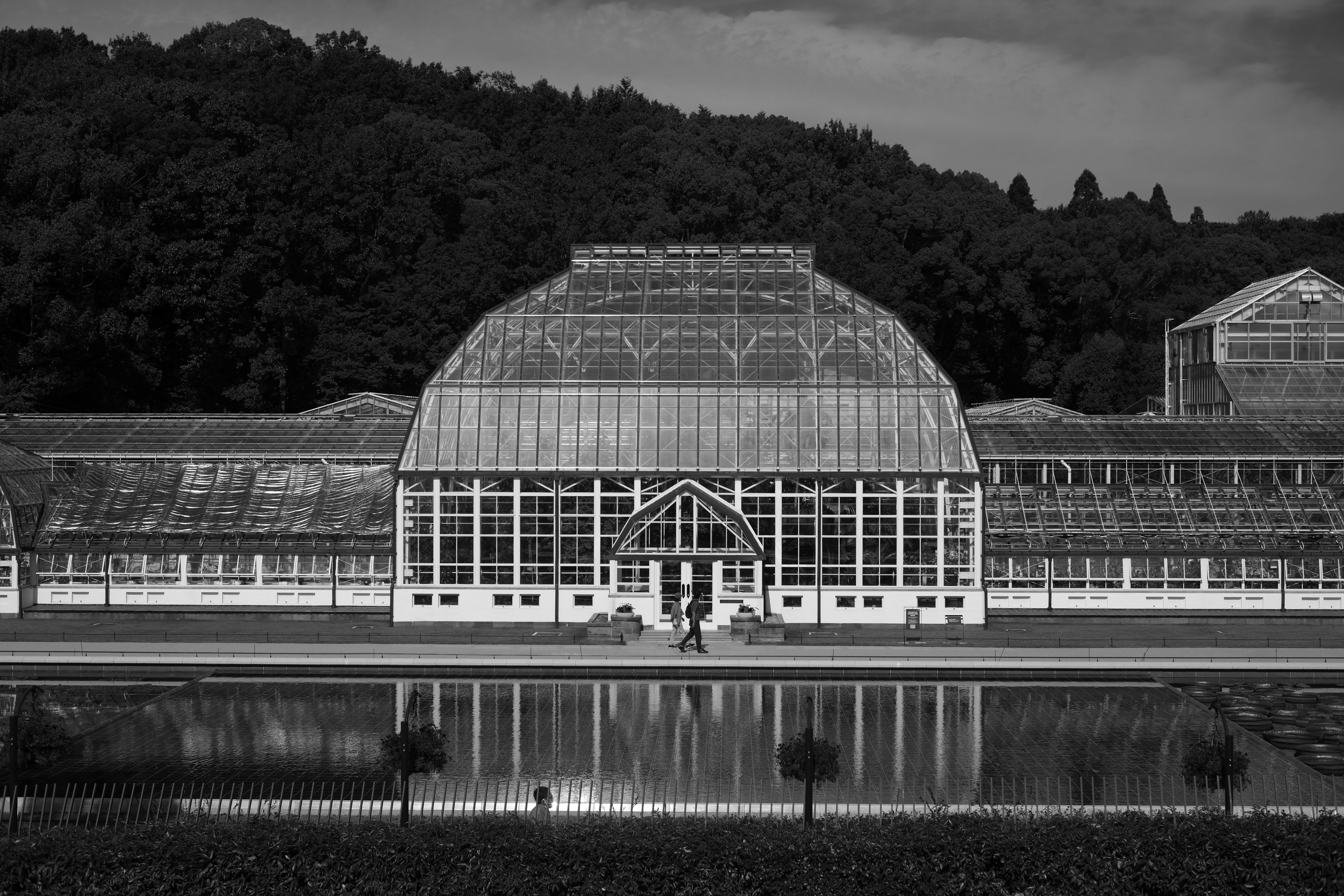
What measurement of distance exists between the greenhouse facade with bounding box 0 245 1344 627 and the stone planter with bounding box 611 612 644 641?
160 centimetres

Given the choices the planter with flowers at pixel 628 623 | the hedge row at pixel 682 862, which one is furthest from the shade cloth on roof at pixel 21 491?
the hedge row at pixel 682 862

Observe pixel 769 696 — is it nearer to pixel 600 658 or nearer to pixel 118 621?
pixel 600 658

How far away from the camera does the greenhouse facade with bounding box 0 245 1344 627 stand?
188 ft

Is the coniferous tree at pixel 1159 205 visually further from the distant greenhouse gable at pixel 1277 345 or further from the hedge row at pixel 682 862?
the hedge row at pixel 682 862

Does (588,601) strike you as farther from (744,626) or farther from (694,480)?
(744,626)

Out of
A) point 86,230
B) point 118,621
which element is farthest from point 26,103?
point 118,621

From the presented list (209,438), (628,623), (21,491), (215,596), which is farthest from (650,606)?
(21,491)

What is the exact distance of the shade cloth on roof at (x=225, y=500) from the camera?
202ft

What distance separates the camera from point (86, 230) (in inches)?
3625

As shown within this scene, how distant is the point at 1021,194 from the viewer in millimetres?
167250

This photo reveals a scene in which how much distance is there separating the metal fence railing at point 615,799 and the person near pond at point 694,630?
16386 millimetres

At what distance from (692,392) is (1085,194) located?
123 metres

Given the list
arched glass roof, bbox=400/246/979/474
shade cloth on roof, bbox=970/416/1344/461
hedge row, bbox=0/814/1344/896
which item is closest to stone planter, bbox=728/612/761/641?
arched glass roof, bbox=400/246/979/474

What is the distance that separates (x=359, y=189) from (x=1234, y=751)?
301ft
